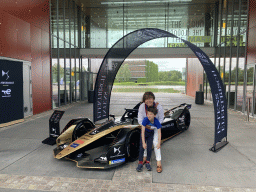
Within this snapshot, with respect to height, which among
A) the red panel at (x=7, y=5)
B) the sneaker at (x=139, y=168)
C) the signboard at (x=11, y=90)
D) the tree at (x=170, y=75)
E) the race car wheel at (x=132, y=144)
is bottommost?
the sneaker at (x=139, y=168)

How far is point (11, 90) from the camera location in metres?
7.73

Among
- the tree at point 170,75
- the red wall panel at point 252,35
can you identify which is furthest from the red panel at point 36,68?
the tree at point 170,75

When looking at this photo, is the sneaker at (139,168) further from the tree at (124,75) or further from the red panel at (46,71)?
the tree at (124,75)

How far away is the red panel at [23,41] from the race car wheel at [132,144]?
6.77 m

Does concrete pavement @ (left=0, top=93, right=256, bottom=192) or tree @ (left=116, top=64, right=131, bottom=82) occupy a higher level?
tree @ (left=116, top=64, right=131, bottom=82)

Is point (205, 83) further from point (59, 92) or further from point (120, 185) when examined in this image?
point (120, 185)

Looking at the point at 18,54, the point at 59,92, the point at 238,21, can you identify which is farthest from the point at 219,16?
the point at 18,54

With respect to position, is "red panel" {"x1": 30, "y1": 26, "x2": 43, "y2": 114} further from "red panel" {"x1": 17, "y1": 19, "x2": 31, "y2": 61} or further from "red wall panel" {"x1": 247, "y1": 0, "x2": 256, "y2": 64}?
"red wall panel" {"x1": 247, "y1": 0, "x2": 256, "y2": 64}

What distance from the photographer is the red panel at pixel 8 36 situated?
24.8 ft

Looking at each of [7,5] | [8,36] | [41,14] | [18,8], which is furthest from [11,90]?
[41,14]

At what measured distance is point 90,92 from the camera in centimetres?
1570

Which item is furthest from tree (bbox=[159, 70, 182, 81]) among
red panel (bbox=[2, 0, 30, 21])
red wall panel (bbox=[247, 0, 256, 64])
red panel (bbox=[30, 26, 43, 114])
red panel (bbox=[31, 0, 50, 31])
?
red panel (bbox=[2, 0, 30, 21])

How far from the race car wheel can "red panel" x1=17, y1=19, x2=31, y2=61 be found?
6768 mm

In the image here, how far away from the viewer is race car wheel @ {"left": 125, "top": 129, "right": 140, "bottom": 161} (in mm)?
4197
